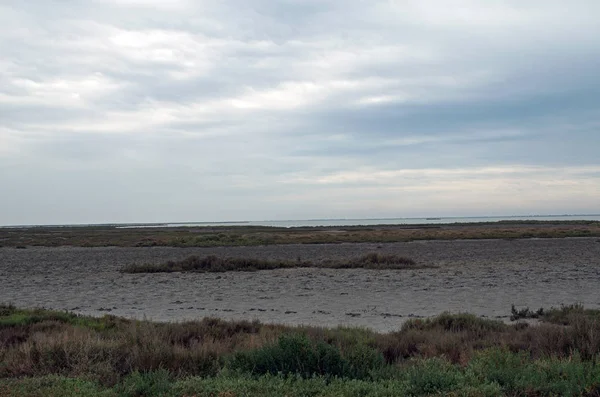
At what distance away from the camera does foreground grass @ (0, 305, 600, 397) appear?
261 inches

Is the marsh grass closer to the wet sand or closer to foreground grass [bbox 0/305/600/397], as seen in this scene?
foreground grass [bbox 0/305/600/397]

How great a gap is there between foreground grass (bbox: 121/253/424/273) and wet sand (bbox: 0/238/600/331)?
149cm

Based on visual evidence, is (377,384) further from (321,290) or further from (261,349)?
(321,290)

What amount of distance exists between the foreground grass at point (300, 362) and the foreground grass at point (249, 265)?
769 inches

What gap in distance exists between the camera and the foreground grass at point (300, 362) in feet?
21.8

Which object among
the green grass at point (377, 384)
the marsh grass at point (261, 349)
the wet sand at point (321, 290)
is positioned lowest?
the wet sand at point (321, 290)

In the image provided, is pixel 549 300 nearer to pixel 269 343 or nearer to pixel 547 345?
pixel 547 345

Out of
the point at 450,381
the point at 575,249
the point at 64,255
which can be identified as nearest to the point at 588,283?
the point at 450,381

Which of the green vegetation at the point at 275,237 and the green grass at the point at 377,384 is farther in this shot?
the green vegetation at the point at 275,237

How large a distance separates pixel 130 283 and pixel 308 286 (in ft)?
27.8

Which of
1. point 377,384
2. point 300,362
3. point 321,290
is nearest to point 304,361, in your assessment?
point 300,362

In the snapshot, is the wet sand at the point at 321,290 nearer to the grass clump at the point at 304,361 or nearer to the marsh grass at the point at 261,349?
the marsh grass at the point at 261,349

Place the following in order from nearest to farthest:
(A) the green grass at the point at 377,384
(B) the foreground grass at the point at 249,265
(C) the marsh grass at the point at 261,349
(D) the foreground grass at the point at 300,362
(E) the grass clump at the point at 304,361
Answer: (A) the green grass at the point at 377,384 < (D) the foreground grass at the point at 300,362 < (E) the grass clump at the point at 304,361 < (C) the marsh grass at the point at 261,349 < (B) the foreground grass at the point at 249,265

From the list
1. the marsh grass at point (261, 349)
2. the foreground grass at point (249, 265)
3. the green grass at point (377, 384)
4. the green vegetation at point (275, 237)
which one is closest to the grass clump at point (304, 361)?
the marsh grass at point (261, 349)
